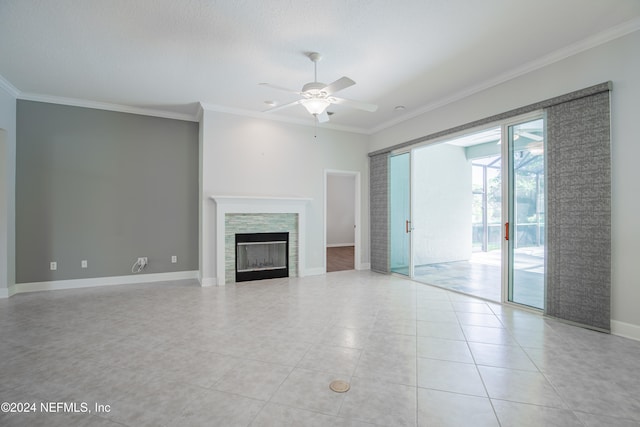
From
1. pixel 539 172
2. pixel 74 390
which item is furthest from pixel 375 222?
pixel 74 390

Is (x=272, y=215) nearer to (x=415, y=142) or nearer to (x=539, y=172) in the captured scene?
(x=415, y=142)

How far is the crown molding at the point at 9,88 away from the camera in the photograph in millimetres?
3803

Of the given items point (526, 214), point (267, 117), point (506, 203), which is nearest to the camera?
point (526, 214)

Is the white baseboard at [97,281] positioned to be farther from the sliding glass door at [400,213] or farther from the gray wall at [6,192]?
the sliding glass door at [400,213]

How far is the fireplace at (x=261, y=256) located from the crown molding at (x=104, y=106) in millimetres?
2404

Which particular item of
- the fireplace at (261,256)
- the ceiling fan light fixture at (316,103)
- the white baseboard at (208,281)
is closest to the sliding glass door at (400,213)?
the fireplace at (261,256)

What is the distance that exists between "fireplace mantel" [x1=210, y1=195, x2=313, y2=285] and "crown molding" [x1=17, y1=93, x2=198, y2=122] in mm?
1774

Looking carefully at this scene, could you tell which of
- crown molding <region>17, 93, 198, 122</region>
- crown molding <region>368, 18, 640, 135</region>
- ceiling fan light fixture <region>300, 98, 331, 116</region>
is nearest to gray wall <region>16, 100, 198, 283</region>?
crown molding <region>17, 93, 198, 122</region>

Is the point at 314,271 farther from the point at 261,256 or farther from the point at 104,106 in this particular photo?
the point at 104,106

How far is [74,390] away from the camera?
1926 mm

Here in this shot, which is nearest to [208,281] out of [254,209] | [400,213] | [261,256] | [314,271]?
[261,256]

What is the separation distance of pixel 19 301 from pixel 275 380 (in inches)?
161

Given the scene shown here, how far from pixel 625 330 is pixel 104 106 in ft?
23.7

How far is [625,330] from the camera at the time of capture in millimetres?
2693
